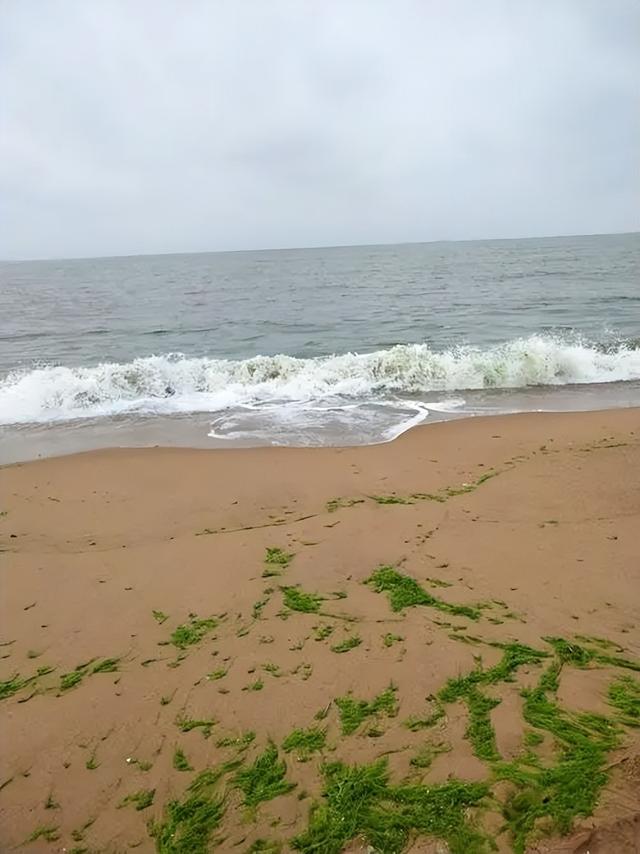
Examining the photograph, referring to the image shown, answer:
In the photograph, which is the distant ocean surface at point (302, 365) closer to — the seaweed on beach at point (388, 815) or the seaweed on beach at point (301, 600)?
the seaweed on beach at point (301, 600)

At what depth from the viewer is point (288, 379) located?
11570mm

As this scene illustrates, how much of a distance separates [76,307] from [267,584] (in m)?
26.1

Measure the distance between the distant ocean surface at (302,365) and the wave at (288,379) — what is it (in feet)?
0.11

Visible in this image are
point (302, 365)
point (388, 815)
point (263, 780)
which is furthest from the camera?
point (302, 365)

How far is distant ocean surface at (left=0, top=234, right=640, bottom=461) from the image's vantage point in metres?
8.79

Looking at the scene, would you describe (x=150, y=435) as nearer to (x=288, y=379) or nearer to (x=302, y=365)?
(x=288, y=379)

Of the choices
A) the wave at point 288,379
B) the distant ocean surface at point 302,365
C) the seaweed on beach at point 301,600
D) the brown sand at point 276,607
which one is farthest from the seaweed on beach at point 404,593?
the wave at point 288,379

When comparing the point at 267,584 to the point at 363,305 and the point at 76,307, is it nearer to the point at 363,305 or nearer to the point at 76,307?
the point at 363,305

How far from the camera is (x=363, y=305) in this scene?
23781 mm

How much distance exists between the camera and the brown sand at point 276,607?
2.28 metres

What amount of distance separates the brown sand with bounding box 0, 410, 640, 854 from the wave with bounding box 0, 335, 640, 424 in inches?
156

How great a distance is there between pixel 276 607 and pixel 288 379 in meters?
8.39

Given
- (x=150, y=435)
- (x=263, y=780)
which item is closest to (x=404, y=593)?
(x=263, y=780)

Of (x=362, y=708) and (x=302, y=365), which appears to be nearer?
(x=362, y=708)
